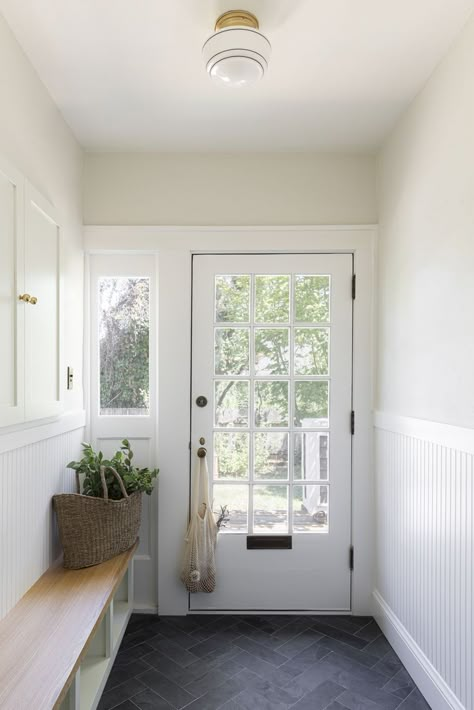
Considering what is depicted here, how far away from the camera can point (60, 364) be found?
221cm

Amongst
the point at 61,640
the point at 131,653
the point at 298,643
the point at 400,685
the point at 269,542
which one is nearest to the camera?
the point at 61,640

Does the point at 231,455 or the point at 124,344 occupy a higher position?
the point at 124,344

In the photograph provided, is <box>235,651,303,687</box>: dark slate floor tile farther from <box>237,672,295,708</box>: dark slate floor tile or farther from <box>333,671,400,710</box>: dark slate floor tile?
<box>333,671,400,710</box>: dark slate floor tile

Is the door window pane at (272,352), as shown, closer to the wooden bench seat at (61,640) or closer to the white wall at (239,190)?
the white wall at (239,190)

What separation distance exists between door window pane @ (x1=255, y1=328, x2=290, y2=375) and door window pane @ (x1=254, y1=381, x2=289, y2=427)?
71 millimetres

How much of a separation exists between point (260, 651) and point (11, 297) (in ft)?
6.23

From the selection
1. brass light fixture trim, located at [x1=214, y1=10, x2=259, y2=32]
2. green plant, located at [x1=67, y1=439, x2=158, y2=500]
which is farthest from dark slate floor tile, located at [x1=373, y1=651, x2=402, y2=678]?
brass light fixture trim, located at [x1=214, y1=10, x2=259, y2=32]

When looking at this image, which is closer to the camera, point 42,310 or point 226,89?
point 42,310

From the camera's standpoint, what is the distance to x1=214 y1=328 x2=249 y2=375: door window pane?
2.73 metres

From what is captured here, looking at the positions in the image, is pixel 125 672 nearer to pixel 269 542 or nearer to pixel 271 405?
pixel 269 542

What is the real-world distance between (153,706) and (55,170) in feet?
7.44

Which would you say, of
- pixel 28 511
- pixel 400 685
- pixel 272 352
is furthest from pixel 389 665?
pixel 28 511

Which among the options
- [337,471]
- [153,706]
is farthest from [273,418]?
[153,706]

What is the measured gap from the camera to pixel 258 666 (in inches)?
87.3
